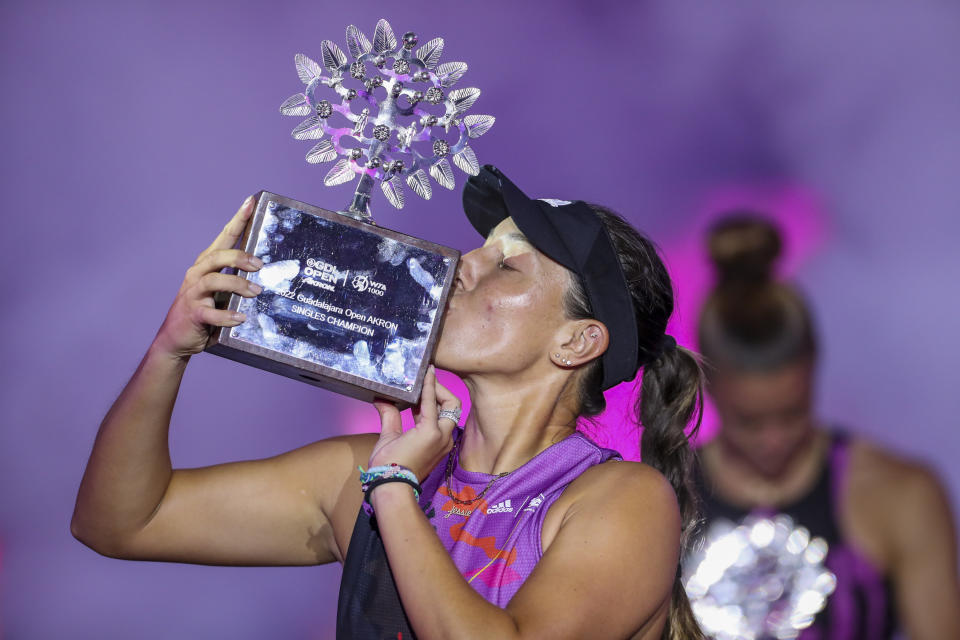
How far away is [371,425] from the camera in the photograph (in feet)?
10.0

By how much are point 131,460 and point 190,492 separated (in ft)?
0.50

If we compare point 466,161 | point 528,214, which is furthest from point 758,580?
point 466,161

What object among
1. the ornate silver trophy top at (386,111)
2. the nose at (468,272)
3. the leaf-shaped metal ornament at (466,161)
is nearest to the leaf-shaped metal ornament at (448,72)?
the ornate silver trophy top at (386,111)

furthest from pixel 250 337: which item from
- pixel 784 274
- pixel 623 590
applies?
pixel 784 274

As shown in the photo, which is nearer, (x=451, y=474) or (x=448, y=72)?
(x=448, y=72)

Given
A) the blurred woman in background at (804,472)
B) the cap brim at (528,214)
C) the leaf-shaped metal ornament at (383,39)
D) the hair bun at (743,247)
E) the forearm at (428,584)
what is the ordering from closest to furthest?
the forearm at (428,584), the leaf-shaped metal ornament at (383,39), the cap brim at (528,214), the blurred woman in background at (804,472), the hair bun at (743,247)

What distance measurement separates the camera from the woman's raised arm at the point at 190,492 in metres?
1.72

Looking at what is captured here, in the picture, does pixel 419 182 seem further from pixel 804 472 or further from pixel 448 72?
pixel 804 472

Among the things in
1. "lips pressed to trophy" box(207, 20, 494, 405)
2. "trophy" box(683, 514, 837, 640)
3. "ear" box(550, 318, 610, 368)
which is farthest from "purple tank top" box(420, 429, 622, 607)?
"trophy" box(683, 514, 837, 640)

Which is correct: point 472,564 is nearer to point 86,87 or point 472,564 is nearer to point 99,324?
point 99,324

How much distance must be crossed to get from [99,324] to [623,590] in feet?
6.77

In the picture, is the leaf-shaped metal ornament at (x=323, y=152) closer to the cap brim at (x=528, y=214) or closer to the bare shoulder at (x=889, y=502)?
the cap brim at (x=528, y=214)

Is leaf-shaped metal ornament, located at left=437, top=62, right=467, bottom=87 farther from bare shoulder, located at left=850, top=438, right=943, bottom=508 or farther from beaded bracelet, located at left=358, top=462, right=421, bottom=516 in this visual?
bare shoulder, located at left=850, top=438, right=943, bottom=508

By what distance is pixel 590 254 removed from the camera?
1.80 m
